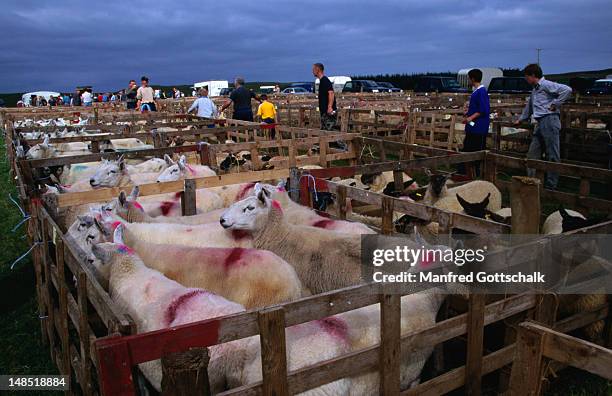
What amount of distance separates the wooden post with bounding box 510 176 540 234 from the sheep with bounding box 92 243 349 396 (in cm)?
135

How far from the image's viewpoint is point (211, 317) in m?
2.98

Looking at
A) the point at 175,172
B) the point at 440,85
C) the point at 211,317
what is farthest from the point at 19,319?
the point at 440,85

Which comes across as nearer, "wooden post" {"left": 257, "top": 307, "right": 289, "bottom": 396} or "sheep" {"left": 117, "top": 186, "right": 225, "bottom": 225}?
"wooden post" {"left": 257, "top": 307, "right": 289, "bottom": 396}

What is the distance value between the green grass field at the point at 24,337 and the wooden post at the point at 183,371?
2.65 m

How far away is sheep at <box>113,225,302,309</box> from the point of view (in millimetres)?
3537

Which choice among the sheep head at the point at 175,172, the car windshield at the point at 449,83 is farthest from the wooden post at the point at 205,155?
the car windshield at the point at 449,83

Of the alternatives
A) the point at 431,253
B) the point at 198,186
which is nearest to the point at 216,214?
the point at 198,186

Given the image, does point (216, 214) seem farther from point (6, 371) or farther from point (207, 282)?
point (6, 371)

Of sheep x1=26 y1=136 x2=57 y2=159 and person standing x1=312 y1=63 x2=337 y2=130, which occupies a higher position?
person standing x1=312 y1=63 x2=337 y2=130

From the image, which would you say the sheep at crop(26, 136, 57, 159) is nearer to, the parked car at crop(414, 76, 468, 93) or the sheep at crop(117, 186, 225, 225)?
the sheep at crop(117, 186, 225, 225)

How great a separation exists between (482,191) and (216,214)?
3.55 m

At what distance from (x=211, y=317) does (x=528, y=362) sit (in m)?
1.75

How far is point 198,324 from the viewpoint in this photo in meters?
2.11

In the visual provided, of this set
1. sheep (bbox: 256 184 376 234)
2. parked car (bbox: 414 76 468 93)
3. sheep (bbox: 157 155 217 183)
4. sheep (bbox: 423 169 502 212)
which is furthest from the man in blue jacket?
parked car (bbox: 414 76 468 93)
